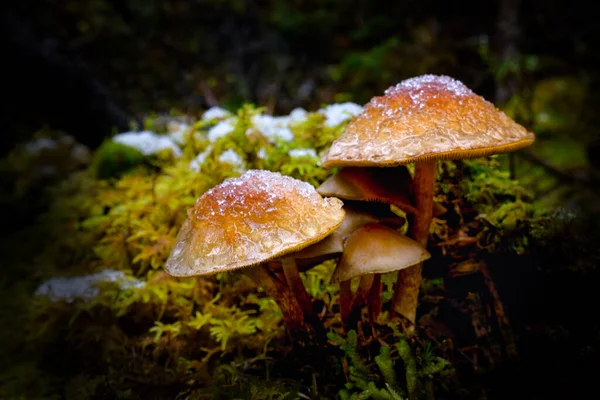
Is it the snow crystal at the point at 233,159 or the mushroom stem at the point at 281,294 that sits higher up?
the snow crystal at the point at 233,159

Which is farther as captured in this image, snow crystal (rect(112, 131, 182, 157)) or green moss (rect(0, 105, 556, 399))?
snow crystal (rect(112, 131, 182, 157))

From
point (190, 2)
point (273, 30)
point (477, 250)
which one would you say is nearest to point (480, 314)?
point (477, 250)

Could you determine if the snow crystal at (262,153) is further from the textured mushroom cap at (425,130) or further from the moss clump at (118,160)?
the moss clump at (118,160)

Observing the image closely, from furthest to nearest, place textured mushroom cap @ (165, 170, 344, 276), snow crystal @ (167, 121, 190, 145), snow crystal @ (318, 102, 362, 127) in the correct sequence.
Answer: snow crystal @ (167, 121, 190, 145) < snow crystal @ (318, 102, 362, 127) < textured mushroom cap @ (165, 170, 344, 276)

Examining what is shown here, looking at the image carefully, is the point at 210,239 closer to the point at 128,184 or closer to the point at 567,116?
the point at 128,184

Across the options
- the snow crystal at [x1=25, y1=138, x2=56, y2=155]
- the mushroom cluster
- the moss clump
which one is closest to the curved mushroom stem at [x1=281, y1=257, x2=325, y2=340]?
the mushroom cluster

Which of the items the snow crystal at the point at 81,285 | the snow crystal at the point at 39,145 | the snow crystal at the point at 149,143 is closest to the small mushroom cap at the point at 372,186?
the snow crystal at the point at 81,285

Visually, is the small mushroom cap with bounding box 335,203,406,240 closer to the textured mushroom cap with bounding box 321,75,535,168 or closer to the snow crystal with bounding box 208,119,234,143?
the textured mushroom cap with bounding box 321,75,535,168
